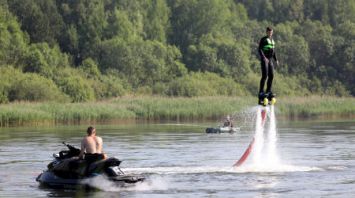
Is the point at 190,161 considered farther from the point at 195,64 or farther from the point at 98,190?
the point at 195,64

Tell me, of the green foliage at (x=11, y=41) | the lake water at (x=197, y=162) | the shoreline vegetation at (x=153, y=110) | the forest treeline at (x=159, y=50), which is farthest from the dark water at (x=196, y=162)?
the green foliage at (x=11, y=41)

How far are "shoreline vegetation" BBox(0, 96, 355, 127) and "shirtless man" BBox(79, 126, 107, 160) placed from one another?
3945cm

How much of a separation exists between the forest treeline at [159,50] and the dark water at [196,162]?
Answer: 100ft

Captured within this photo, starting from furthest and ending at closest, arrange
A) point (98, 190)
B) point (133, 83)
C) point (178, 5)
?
point (178, 5) → point (133, 83) → point (98, 190)

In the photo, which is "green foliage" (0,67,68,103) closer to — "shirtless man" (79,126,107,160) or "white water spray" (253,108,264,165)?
"white water spray" (253,108,264,165)

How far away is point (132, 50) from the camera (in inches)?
4119

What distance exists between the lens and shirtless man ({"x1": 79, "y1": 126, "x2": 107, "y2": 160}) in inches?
1123

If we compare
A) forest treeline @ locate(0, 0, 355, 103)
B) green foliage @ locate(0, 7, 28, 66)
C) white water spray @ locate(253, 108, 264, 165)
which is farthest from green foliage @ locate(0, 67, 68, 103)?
white water spray @ locate(253, 108, 264, 165)

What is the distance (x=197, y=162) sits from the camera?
38.0 metres

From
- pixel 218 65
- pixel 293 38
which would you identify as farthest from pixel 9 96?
pixel 293 38

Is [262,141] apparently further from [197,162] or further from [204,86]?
[204,86]

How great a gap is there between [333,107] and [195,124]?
58.3 ft

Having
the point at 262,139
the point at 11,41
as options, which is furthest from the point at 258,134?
the point at 11,41

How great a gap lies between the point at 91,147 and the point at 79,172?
0.71 metres
